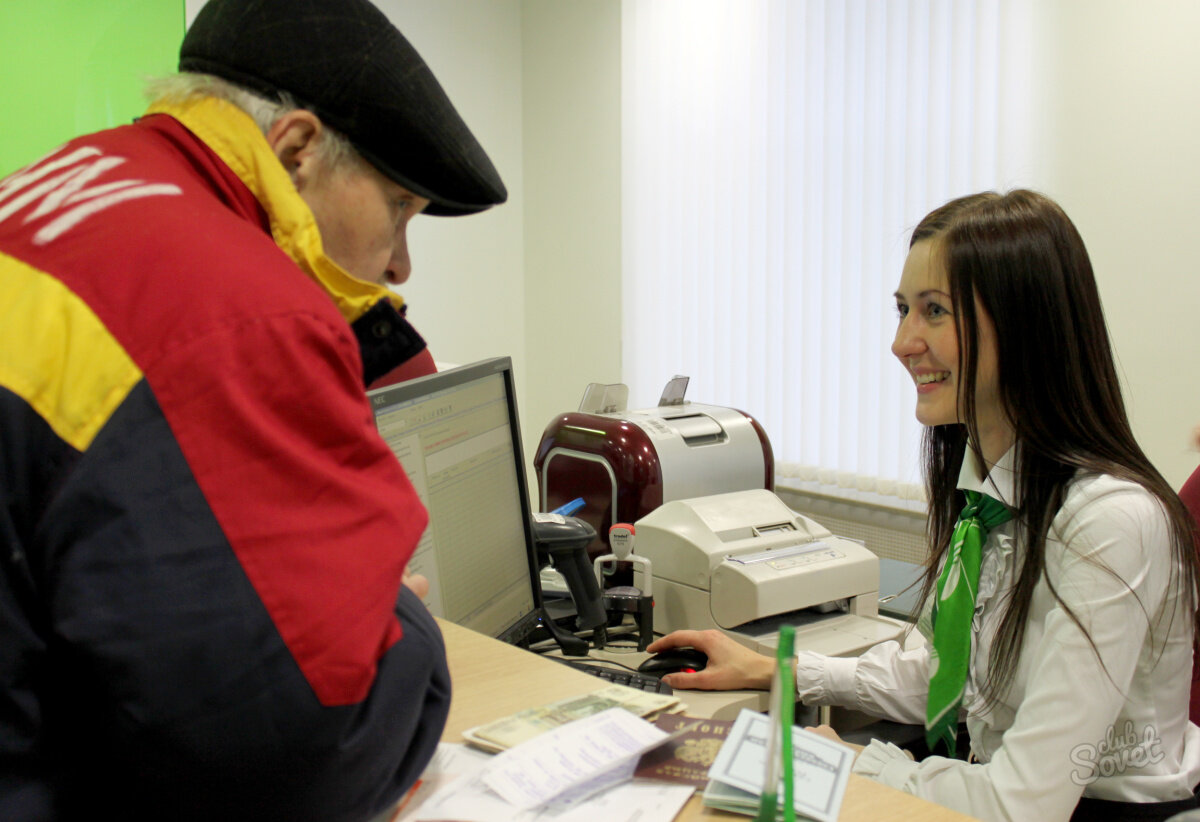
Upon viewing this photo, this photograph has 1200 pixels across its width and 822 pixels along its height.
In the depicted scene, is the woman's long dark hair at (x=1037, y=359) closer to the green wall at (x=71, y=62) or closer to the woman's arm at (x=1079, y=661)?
the woman's arm at (x=1079, y=661)

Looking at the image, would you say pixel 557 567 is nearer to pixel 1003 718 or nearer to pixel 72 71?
pixel 1003 718

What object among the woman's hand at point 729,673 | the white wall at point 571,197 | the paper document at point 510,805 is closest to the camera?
the paper document at point 510,805

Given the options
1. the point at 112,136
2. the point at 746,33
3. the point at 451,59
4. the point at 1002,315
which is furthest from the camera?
the point at 451,59

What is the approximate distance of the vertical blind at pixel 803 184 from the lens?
2.75 m

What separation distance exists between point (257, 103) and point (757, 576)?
1.11 m

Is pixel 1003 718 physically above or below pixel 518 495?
below

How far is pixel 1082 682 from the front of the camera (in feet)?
3.53

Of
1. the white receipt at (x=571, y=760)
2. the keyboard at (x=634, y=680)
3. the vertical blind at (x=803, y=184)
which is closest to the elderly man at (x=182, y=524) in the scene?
the white receipt at (x=571, y=760)

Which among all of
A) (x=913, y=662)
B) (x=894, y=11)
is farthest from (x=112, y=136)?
(x=894, y=11)

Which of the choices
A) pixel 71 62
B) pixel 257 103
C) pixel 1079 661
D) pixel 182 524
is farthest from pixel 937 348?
pixel 71 62

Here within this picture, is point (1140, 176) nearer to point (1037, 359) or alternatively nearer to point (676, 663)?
point (1037, 359)

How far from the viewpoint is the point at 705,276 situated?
3471mm

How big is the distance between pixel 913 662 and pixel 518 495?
678mm

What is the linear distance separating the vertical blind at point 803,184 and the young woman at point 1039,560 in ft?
5.24
